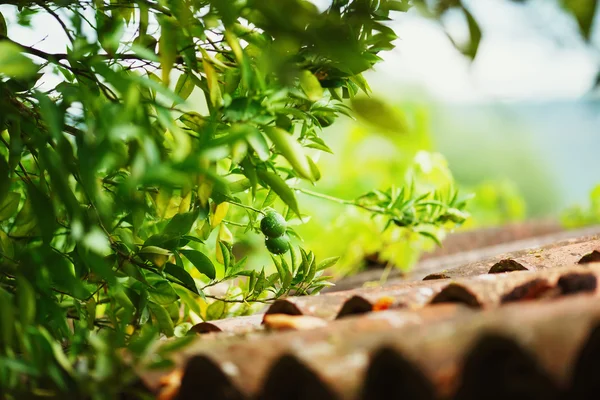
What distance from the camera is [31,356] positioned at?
0.61 m

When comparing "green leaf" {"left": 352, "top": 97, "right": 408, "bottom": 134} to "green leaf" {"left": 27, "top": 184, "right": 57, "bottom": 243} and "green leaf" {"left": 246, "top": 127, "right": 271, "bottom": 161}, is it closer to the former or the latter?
"green leaf" {"left": 246, "top": 127, "right": 271, "bottom": 161}

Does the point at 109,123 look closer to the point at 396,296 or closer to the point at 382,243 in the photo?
the point at 396,296

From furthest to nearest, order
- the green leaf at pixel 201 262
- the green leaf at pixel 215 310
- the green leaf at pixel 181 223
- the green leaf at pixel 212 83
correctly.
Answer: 1. the green leaf at pixel 215 310
2. the green leaf at pixel 201 262
3. the green leaf at pixel 181 223
4. the green leaf at pixel 212 83

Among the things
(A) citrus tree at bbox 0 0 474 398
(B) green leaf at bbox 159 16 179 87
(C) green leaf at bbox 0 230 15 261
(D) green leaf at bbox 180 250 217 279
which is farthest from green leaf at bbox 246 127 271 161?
(C) green leaf at bbox 0 230 15 261

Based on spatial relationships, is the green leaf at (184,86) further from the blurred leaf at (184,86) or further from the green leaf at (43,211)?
the green leaf at (43,211)

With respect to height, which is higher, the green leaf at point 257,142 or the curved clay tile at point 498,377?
the green leaf at point 257,142

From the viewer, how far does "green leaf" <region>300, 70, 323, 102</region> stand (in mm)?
739

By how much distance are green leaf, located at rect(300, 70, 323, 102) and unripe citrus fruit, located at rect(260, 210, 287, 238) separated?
24 cm

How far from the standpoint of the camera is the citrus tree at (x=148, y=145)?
0.60 m

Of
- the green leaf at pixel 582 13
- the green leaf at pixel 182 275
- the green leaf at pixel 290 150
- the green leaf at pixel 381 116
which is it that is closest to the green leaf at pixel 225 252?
the green leaf at pixel 182 275

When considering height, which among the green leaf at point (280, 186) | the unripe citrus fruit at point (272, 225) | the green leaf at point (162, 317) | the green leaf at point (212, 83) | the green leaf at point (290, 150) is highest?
the green leaf at point (212, 83)

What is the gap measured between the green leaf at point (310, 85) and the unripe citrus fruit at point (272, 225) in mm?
243

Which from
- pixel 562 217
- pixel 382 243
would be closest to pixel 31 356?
pixel 382 243

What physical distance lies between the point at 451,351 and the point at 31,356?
37 cm
